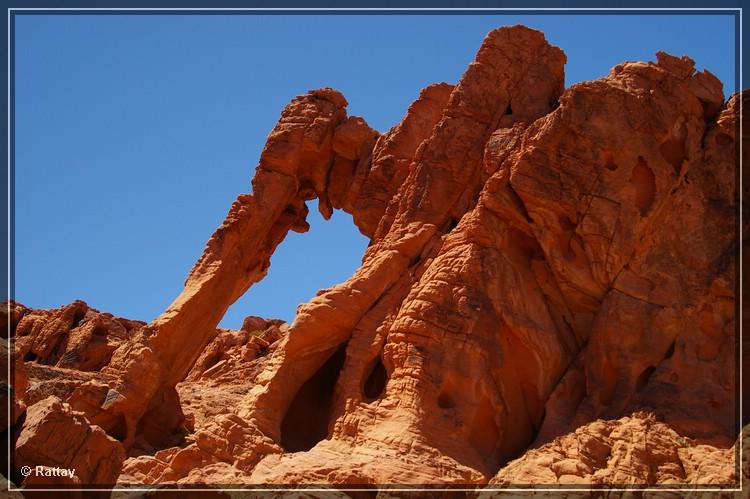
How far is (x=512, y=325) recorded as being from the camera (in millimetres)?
29641

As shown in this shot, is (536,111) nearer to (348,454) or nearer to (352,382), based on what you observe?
(352,382)

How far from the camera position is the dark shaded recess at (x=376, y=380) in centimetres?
3008

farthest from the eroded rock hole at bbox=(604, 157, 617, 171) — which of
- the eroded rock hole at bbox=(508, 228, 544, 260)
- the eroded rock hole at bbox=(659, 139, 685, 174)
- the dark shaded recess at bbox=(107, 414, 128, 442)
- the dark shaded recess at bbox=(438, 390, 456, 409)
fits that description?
the dark shaded recess at bbox=(107, 414, 128, 442)

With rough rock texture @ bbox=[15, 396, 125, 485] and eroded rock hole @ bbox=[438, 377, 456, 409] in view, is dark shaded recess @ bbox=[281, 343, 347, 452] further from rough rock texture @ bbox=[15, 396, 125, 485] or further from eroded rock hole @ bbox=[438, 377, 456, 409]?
rough rock texture @ bbox=[15, 396, 125, 485]

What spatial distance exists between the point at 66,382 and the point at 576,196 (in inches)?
552

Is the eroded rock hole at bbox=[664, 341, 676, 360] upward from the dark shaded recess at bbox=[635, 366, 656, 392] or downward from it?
upward

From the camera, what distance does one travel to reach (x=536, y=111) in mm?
33188

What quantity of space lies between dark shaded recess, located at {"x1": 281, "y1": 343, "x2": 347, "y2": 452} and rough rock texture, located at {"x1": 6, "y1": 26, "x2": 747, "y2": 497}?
0.06 meters

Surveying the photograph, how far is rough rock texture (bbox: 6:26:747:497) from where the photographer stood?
27047mm

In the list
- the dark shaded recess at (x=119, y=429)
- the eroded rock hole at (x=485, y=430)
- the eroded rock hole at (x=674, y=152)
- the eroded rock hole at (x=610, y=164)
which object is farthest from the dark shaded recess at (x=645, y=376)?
the dark shaded recess at (x=119, y=429)

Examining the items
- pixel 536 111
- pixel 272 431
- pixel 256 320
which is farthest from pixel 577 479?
pixel 256 320

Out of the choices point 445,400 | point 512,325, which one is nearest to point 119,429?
point 445,400

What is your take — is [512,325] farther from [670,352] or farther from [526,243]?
[670,352]

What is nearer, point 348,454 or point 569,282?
point 348,454
